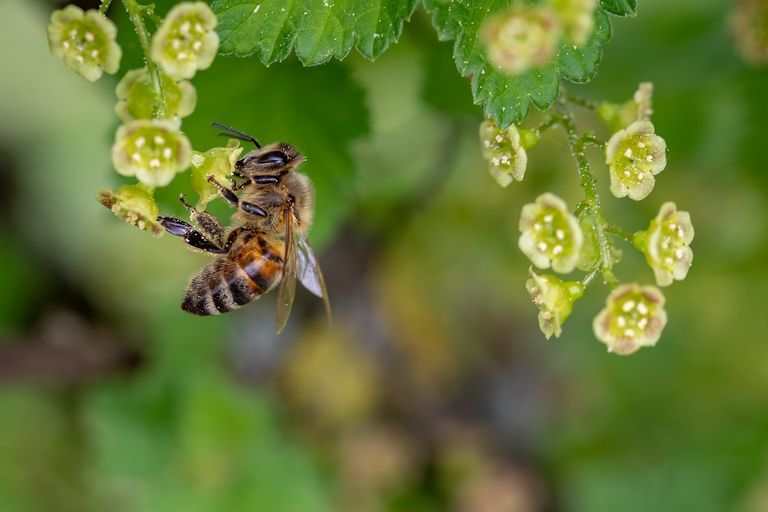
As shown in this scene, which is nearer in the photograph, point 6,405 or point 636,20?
point 636,20

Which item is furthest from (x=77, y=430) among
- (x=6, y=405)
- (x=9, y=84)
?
(x=9, y=84)

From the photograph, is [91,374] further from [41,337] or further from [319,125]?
[319,125]

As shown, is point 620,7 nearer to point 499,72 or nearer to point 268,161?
point 499,72

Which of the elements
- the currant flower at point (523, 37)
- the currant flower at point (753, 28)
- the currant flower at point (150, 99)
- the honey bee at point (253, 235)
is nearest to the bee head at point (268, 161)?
the honey bee at point (253, 235)

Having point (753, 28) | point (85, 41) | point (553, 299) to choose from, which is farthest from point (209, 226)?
point (753, 28)

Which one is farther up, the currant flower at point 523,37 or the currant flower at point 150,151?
the currant flower at point 523,37

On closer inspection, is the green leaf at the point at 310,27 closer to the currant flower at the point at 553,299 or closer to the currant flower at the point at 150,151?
the currant flower at the point at 150,151

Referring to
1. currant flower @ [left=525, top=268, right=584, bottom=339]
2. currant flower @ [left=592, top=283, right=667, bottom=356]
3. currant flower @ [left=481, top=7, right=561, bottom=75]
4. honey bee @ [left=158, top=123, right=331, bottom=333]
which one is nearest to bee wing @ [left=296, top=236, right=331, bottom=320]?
honey bee @ [left=158, top=123, right=331, bottom=333]
